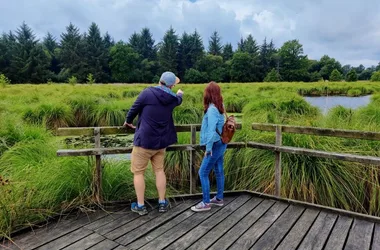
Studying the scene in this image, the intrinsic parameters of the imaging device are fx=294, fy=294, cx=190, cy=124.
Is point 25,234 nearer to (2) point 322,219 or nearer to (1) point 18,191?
(1) point 18,191

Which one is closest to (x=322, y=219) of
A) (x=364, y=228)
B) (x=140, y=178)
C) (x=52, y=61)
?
Answer: (x=364, y=228)

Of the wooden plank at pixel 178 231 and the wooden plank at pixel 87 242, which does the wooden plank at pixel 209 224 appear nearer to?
the wooden plank at pixel 178 231

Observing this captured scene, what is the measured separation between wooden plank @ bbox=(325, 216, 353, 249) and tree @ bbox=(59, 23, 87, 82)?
5679cm

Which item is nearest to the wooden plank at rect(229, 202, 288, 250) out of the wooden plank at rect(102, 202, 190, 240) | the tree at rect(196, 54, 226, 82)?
the wooden plank at rect(102, 202, 190, 240)

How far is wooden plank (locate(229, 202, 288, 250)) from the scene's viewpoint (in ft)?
9.15

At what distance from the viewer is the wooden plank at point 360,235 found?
273 cm

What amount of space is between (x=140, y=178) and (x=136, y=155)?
0.28 meters

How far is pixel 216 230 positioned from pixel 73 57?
60002 millimetres

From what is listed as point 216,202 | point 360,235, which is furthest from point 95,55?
point 360,235

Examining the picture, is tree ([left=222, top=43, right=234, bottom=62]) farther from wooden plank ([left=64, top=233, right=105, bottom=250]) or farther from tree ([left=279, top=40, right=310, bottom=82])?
wooden plank ([left=64, top=233, right=105, bottom=250])

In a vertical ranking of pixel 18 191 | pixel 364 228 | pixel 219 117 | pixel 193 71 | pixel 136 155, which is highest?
pixel 193 71

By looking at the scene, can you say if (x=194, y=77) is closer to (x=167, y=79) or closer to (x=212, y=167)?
(x=212, y=167)

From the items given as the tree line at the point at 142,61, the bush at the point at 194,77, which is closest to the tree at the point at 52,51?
the tree line at the point at 142,61

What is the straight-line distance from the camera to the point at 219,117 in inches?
135
